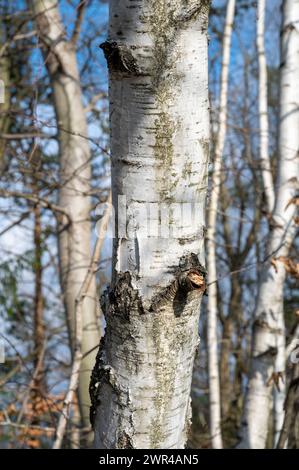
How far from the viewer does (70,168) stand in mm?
3482

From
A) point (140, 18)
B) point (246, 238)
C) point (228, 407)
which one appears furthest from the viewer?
point (246, 238)

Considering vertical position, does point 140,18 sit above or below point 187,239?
above

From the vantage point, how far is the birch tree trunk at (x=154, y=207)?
1104 millimetres

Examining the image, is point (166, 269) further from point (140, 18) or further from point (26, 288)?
point (26, 288)

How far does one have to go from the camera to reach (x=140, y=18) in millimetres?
1085

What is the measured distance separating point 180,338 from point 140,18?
2.37 feet

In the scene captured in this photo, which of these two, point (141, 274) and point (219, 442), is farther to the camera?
point (219, 442)

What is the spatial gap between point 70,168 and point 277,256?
1.60 m

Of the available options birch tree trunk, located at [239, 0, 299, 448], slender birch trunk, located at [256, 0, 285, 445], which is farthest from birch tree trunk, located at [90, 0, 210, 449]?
slender birch trunk, located at [256, 0, 285, 445]

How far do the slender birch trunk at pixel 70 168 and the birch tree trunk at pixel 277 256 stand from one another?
1.11 m

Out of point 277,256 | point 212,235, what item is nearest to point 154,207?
point 277,256

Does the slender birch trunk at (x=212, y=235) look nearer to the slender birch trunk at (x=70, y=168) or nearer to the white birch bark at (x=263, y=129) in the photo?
the white birch bark at (x=263, y=129)
